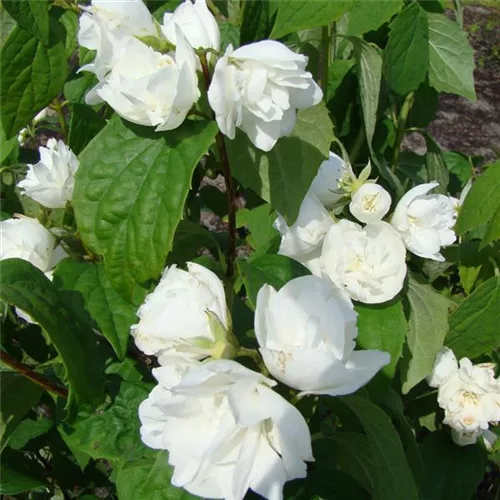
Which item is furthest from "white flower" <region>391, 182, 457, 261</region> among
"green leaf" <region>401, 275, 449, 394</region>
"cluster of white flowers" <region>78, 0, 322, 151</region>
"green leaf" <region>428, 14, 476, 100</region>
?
"green leaf" <region>428, 14, 476, 100</region>

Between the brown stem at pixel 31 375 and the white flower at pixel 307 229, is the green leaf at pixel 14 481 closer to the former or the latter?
the brown stem at pixel 31 375

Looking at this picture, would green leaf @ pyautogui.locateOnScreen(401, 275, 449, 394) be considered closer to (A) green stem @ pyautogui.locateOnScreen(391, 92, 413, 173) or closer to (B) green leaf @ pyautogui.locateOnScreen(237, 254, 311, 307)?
(B) green leaf @ pyautogui.locateOnScreen(237, 254, 311, 307)

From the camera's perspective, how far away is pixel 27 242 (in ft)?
3.30

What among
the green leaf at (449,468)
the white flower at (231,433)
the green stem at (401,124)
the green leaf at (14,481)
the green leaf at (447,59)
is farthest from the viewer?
the green stem at (401,124)

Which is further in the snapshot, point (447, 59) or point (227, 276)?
point (447, 59)

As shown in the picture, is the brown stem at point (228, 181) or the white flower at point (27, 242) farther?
the white flower at point (27, 242)

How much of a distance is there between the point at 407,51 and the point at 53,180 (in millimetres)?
929

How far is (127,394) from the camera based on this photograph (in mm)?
1093

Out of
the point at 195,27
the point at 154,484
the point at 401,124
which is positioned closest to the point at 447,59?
the point at 401,124

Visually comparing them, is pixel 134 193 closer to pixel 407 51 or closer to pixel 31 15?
pixel 31 15

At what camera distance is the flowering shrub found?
0.75 metres

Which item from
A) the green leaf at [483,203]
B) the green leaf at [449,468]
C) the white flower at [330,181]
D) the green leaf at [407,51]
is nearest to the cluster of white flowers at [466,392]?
the green leaf at [449,468]

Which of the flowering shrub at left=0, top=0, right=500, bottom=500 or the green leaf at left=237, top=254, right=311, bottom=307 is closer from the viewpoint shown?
the flowering shrub at left=0, top=0, right=500, bottom=500

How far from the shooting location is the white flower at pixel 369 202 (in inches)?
41.3
